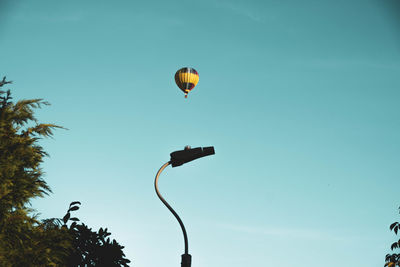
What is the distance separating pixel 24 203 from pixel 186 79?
18330 mm

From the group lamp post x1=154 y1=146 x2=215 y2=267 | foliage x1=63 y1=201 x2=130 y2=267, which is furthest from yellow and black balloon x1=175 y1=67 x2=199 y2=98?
lamp post x1=154 y1=146 x2=215 y2=267

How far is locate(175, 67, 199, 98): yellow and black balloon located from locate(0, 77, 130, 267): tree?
55.7 ft

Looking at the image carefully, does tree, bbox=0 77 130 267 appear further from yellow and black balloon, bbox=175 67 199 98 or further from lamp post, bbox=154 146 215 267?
yellow and black balloon, bbox=175 67 199 98

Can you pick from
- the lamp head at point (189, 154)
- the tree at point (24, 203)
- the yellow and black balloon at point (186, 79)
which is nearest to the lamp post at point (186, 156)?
the lamp head at point (189, 154)

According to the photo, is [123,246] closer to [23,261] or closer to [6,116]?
[23,261]

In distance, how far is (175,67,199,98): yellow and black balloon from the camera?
27484 mm

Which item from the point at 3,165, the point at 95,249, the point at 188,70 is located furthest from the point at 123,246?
the point at 188,70

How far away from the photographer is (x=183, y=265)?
29.0 feet

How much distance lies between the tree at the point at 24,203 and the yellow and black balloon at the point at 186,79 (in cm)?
1698

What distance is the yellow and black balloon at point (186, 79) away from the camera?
27.5m

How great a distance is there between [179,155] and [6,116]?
5.00 meters

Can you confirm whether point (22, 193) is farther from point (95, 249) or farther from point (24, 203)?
point (95, 249)

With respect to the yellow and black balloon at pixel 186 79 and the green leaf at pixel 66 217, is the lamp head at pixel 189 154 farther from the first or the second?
the yellow and black balloon at pixel 186 79

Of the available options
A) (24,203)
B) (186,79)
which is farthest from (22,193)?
(186,79)
